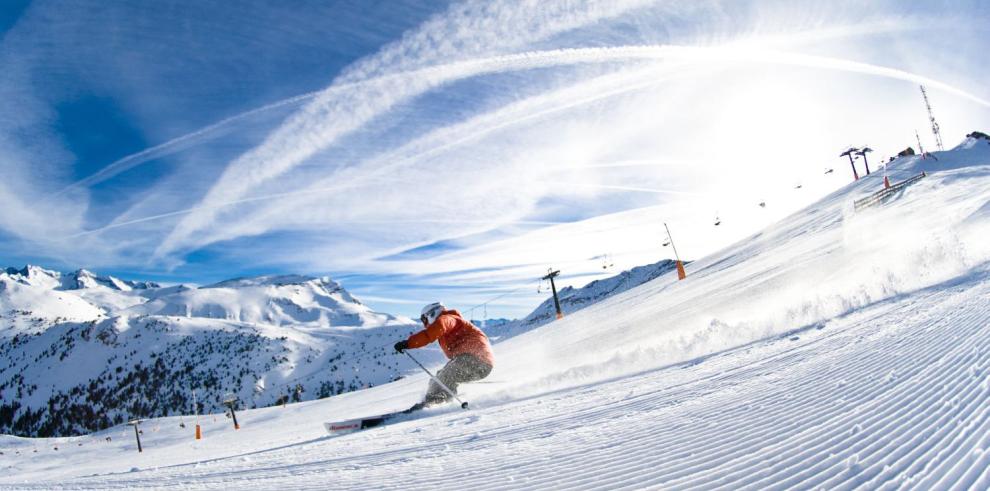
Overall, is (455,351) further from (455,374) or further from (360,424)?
(360,424)

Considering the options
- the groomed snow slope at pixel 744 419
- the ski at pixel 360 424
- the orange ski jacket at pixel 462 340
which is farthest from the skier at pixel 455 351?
the ski at pixel 360 424

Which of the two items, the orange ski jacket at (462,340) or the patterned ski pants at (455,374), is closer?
the patterned ski pants at (455,374)

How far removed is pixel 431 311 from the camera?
10.1 metres

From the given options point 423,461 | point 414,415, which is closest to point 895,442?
point 423,461

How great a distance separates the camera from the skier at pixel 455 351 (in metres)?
9.34

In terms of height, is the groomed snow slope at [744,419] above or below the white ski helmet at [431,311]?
below

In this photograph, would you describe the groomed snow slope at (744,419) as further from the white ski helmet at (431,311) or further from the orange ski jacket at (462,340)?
the white ski helmet at (431,311)

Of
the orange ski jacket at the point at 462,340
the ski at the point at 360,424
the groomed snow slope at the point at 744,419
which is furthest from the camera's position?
the orange ski jacket at the point at 462,340

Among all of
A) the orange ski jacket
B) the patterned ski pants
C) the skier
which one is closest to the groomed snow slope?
the patterned ski pants

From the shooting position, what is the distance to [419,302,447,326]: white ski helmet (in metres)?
10.0

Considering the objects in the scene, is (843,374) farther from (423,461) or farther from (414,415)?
(414,415)

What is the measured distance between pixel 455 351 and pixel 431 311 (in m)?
0.95

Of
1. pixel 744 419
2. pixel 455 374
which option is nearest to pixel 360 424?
pixel 455 374

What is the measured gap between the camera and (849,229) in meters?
26.0
